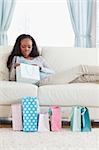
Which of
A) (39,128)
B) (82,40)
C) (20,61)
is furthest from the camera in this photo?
(82,40)

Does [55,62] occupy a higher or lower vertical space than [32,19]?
lower

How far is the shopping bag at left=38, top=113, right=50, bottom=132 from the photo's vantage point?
2.67 meters

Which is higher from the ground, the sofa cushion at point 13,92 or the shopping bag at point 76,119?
the sofa cushion at point 13,92

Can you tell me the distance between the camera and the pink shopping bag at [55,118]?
2.67m

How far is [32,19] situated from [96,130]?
208cm

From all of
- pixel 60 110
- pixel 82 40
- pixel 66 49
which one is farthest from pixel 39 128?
pixel 82 40

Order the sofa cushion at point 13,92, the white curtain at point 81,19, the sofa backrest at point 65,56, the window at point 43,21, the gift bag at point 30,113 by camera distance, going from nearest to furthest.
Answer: the gift bag at point 30,113 < the sofa cushion at point 13,92 < the sofa backrest at point 65,56 < the white curtain at point 81,19 < the window at point 43,21

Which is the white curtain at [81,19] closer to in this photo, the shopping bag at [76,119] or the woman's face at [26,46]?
the woman's face at [26,46]

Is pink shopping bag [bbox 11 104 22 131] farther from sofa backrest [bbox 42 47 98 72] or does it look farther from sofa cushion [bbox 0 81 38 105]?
sofa backrest [bbox 42 47 98 72]

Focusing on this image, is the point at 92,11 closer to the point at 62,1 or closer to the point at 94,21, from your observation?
the point at 94,21

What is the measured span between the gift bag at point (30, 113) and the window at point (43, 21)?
5.78ft

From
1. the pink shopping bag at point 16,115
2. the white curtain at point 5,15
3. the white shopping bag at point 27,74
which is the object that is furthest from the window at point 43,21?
the pink shopping bag at point 16,115

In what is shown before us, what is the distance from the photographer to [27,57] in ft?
11.2

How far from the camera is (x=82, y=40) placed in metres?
4.14
